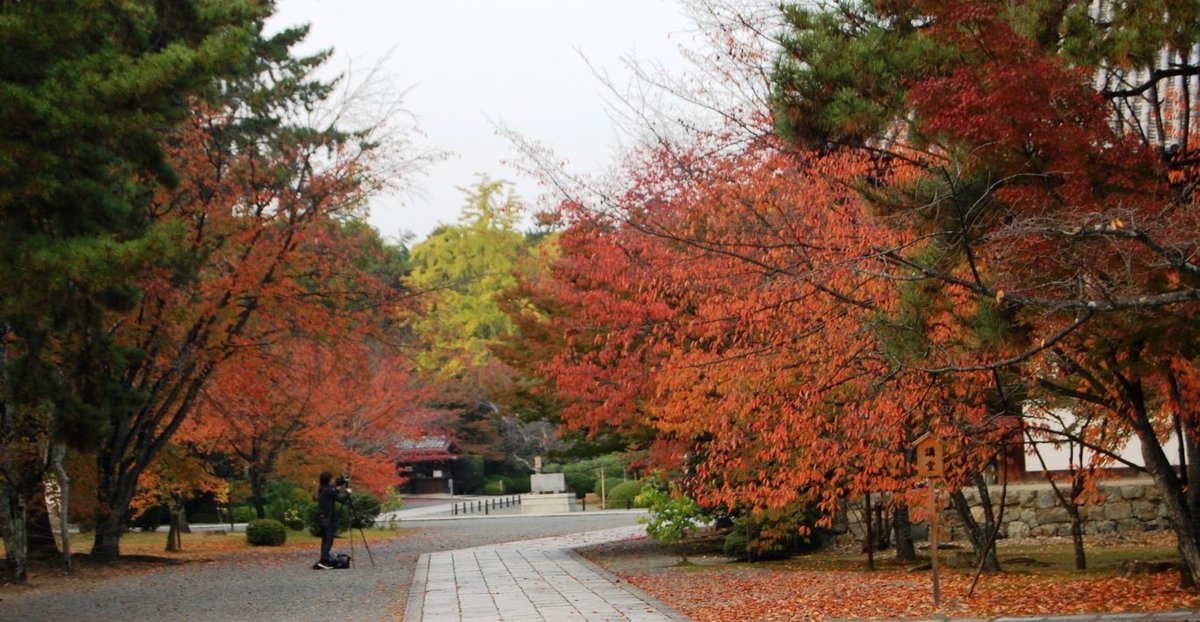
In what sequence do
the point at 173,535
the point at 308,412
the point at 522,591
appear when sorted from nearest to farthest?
the point at 522,591, the point at 173,535, the point at 308,412

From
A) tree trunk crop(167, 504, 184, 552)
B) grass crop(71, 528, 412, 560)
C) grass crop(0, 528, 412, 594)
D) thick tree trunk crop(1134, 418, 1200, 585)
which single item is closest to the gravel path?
grass crop(0, 528, 412, 594)

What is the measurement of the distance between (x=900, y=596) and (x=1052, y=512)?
27.4 feet

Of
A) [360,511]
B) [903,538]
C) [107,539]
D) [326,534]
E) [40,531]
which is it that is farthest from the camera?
[360,511]

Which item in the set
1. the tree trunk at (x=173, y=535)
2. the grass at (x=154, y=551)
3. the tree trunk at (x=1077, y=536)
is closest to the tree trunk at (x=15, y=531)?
the grass at (x=154, y=551)

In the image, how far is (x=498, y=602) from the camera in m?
A: 13.0

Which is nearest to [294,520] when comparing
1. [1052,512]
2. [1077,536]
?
[1052,512]

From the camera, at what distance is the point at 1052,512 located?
1962 centimetres

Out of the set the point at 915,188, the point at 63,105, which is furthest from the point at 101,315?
the point at 915,188

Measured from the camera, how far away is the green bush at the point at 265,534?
27234mm

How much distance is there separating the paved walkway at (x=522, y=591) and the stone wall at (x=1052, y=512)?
244 inches

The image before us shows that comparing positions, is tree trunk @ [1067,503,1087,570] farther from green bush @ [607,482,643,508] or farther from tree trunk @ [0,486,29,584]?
green bush @ [607,482,643,508]

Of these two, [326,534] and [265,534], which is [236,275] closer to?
[326,534]

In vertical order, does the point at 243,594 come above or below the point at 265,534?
below

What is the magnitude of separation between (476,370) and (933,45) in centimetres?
3980
